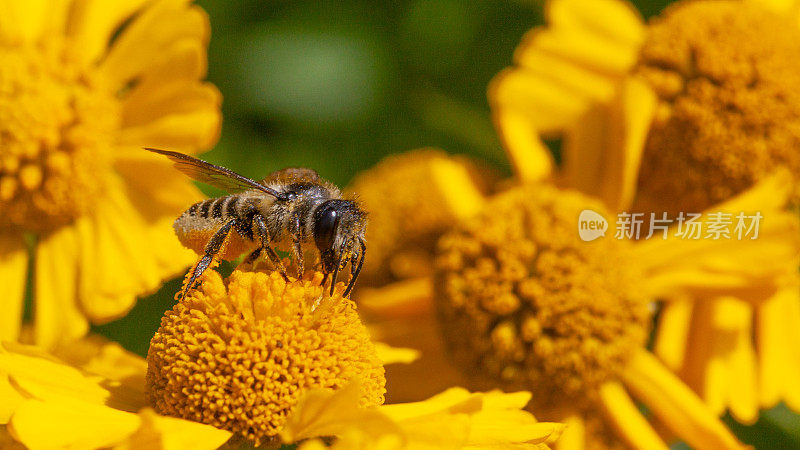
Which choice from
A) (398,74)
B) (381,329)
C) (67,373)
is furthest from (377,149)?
(67,373)

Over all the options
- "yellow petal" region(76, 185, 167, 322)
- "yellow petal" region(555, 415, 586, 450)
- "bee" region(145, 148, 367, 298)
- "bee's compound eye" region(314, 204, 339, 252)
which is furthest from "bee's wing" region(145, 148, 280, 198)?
"yellow petal" region(555, 415, 586, 450)

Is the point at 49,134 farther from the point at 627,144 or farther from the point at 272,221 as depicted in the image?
the point at 627,144

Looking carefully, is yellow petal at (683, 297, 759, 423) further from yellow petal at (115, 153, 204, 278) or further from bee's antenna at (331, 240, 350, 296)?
yellow petal at (115, 153, 204, 278)

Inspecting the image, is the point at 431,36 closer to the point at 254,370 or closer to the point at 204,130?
the point at 204,130

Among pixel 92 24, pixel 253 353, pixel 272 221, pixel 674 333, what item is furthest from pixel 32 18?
pixel 674 333

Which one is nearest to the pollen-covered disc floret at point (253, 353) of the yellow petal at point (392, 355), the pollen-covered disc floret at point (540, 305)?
the yellow petal at point (392, 355)
